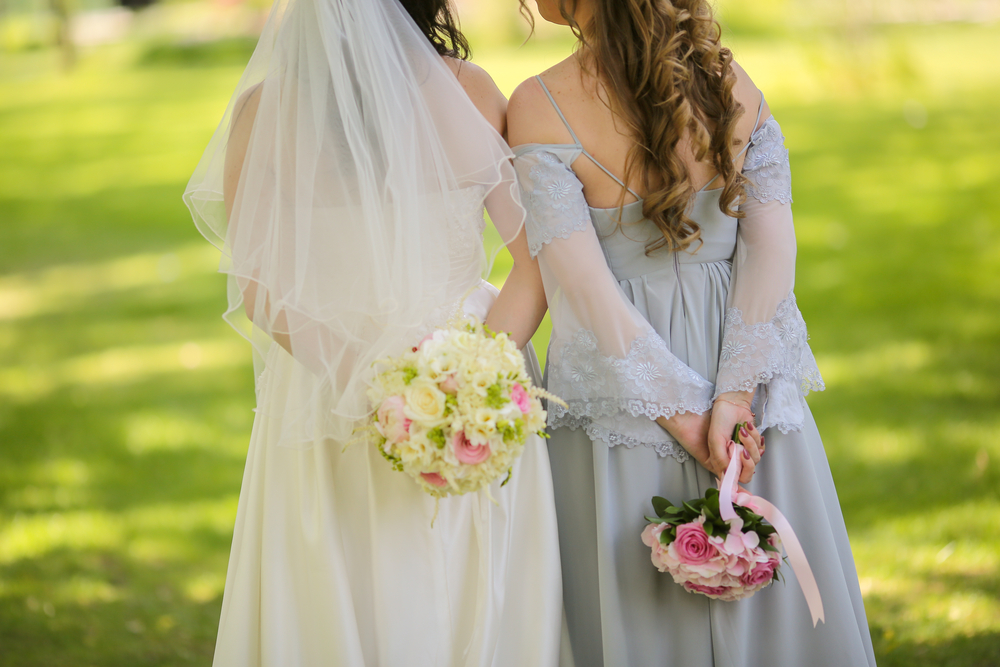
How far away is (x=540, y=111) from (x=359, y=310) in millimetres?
686

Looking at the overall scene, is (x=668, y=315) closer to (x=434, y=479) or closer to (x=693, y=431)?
(x=693, y=431)

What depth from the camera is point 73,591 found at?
379 centimetres

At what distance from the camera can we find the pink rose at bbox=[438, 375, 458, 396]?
180cm

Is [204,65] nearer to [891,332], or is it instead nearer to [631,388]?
[891,332]

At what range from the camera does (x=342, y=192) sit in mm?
2033

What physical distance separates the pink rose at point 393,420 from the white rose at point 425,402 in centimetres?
2

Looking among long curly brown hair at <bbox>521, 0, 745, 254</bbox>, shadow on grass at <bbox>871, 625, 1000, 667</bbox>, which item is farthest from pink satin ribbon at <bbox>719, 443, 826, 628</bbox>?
shadow on grass at <bbox>871, 625, 1000, 667</bbox>

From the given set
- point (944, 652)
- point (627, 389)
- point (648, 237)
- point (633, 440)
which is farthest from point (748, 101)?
point (944, 652)

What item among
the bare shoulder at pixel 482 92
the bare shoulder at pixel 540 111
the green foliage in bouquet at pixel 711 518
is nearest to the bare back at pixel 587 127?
the bare shoulder at pixel 540 111

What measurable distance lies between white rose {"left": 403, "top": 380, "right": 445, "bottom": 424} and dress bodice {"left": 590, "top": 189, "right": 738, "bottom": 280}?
27.6 inches

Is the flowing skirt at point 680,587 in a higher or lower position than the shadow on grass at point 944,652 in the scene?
higher

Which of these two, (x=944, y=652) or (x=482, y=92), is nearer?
(x=482, y=92)

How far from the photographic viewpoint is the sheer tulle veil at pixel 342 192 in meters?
2.00

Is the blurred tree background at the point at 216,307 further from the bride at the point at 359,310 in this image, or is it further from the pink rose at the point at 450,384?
the pink rose at the point at 450,384
